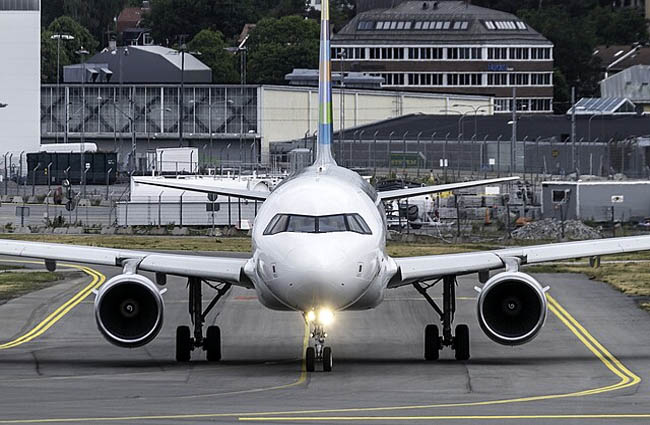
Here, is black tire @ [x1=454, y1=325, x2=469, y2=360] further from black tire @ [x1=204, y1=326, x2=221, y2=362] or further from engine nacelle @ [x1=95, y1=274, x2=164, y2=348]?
engine nacelle @ [x1=95, y1=274, x2=164, y2=348]

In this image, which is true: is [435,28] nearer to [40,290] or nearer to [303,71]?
[303,71]

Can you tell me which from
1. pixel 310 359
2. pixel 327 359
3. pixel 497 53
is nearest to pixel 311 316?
pixel 310 359

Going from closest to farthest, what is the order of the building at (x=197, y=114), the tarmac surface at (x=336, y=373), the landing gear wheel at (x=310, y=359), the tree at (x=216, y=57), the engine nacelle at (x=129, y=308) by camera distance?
1. the tarmac surface at (x=336, y=373)
2. the landing gear wheel at (x=310, y=359)
3. the engine nacelle at (x=129, y=308)
4. the building at (x=197, y=114)
5. the tree at (x=216, y=57)

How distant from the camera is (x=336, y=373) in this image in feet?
87.8

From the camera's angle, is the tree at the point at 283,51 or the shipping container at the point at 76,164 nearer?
the shipping container at the point at 76,164

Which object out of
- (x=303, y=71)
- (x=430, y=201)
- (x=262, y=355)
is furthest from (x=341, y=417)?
(x=303, y=71)

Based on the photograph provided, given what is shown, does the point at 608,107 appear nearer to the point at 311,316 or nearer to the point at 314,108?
the point at 314,108

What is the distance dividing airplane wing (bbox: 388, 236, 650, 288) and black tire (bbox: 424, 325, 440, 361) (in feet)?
3.16

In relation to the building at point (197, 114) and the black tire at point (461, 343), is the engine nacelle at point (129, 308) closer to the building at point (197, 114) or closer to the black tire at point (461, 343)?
the black tire at point (461, 343)

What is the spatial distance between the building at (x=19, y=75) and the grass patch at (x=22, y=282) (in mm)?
77694

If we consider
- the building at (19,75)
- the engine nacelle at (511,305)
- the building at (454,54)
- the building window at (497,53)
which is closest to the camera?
the engine nacelle at (511,305)

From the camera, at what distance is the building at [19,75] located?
418 feet

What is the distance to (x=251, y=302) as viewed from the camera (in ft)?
135

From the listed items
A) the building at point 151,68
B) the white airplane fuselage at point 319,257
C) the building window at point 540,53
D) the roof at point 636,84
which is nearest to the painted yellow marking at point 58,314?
the white airplane fuselage at point 319,257
